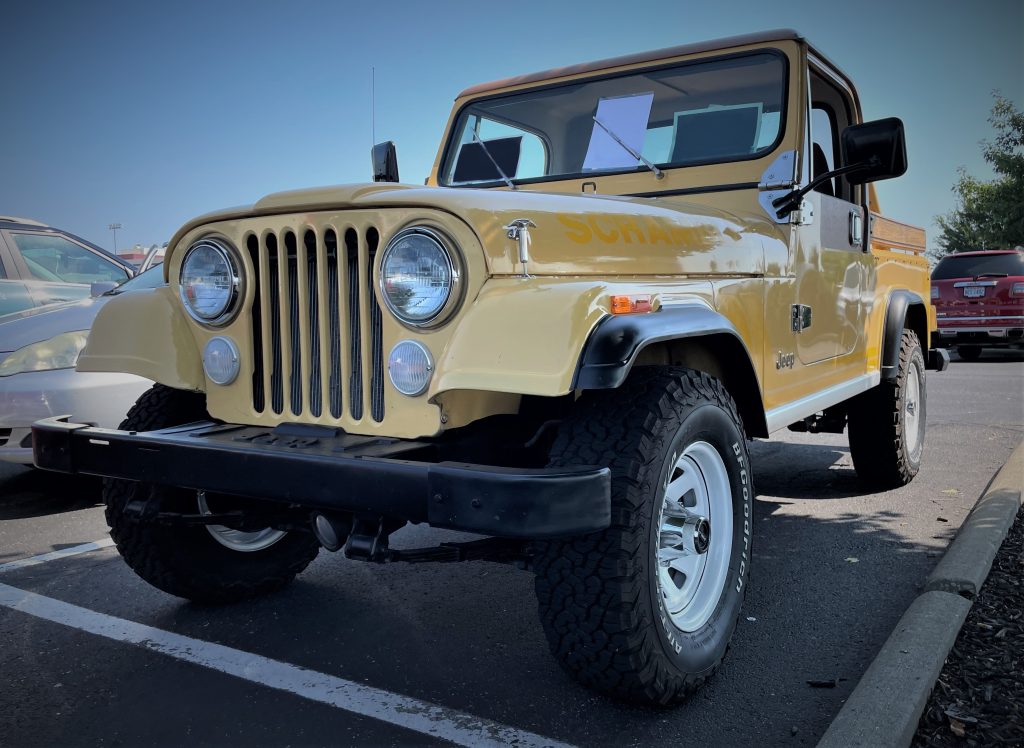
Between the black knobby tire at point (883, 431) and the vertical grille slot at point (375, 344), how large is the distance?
3336 mm

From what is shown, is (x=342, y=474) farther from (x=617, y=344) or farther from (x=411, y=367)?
(x=617, y=344)

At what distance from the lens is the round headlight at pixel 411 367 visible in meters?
2.29

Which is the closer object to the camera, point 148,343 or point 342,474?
point 342,474

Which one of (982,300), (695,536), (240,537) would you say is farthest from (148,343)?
(982,300)

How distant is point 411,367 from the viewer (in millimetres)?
2293

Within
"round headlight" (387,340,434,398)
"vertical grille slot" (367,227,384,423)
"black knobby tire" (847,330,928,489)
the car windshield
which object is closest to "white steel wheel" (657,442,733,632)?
"round headlight" (387,340,434,398)

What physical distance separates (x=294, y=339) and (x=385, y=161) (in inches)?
76.7

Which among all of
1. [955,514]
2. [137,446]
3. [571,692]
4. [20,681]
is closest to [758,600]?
[571,692]

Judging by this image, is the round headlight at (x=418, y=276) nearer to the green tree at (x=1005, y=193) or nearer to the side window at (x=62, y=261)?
the side window at (x=62, y=261)

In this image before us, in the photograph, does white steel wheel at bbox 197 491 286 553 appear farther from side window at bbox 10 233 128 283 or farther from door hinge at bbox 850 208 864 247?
side window at bbox 10 233 128 283

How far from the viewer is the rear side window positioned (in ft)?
43.7

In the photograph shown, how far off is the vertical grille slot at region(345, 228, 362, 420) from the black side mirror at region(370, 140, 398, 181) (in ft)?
6.36

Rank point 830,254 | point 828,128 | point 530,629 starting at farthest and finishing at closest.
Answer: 1. point 828,128
2. point 830,254
3. point 530,629

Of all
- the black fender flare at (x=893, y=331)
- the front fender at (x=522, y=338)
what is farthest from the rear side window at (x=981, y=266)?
the front fender at (x=522, y=338)
